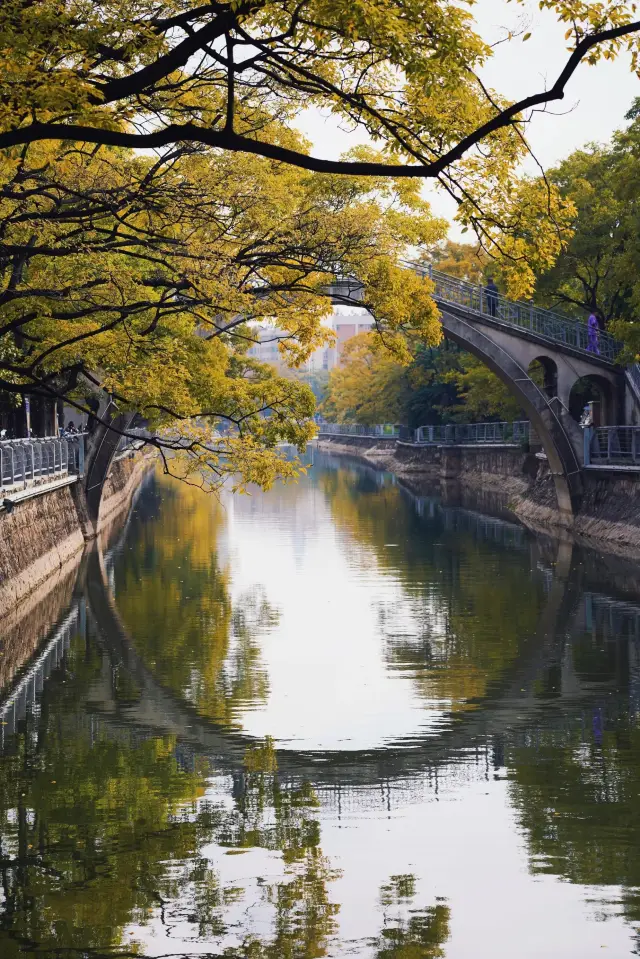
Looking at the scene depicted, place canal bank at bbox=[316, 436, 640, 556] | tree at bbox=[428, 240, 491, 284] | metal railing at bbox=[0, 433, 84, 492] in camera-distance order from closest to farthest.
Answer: metal railing at bbox=[0, 433, 84, 492]
canal bank at bbox=[316, 436, 640, 556]
tree at bbox=[428, 240, 491, 284]

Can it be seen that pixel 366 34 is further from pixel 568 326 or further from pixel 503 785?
pixel 568 326

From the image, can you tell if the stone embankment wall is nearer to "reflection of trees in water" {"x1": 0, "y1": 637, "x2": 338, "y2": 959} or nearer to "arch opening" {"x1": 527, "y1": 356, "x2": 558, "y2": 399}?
"reflection of trees in water" {"x1": 0, "y1": 637, "x2": 338, "y2": 959}

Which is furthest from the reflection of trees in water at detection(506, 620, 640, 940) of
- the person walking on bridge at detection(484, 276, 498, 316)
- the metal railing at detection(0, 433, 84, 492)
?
the person walking on bridge at detection(484, 276, 498, 316)

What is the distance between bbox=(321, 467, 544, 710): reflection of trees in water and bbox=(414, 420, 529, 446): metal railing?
10.7 m

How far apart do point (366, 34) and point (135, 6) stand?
2887 mm

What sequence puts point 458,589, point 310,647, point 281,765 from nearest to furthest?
point 281,765, point 310,647, point 458,589

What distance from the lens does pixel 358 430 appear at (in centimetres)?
13462

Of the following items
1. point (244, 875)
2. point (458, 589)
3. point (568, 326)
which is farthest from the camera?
point (568, 326)

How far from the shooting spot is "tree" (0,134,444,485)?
1744 centimetres

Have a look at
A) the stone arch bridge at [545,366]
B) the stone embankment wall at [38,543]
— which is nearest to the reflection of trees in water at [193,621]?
the stone embankment wall at [38,543]

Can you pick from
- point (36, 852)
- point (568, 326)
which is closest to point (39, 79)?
point (36, 852)

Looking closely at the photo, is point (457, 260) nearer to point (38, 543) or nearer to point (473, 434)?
point (473, 434)

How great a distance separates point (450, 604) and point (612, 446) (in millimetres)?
16290

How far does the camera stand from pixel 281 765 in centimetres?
1440
